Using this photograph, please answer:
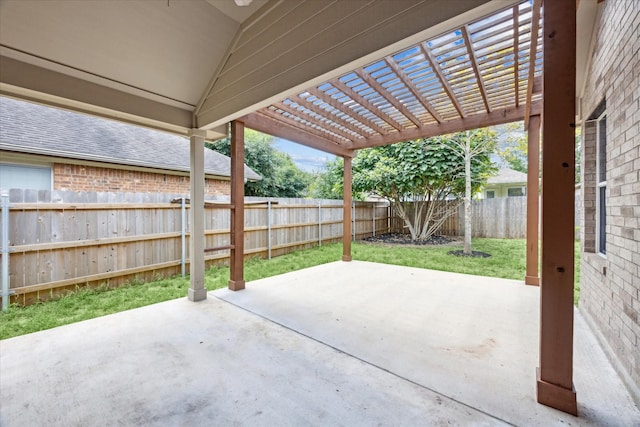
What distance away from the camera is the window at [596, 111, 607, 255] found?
8.38 feet

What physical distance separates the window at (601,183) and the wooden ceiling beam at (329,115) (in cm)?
298

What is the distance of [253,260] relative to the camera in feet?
21.4

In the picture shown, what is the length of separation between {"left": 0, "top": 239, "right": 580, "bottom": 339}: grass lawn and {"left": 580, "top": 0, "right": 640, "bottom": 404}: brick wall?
293 centimetres

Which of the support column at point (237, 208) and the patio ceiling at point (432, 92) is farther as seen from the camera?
the support column at point (237, 208)

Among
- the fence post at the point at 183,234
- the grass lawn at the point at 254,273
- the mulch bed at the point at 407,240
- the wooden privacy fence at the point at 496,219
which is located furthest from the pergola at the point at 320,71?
the wooden privacy fence at the point at 496,219

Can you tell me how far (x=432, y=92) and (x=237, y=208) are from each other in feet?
10.2

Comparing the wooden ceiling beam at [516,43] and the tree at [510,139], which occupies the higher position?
the tree at [510,139]

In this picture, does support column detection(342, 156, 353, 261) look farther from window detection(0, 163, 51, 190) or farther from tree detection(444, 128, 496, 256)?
window detection(0, 163, 51, 190)

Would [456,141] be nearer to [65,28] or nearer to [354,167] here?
[354,167]

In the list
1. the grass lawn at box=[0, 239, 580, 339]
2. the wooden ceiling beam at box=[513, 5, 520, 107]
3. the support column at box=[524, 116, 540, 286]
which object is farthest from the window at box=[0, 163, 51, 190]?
the support column at box=[524, 116, 540, 286]

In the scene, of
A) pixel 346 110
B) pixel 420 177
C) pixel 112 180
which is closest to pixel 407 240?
pixel 420 177

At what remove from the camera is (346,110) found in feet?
12.9

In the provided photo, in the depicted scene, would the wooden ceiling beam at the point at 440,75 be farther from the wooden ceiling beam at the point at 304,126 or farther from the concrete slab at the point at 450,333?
the concrete slab at the point at 450,333

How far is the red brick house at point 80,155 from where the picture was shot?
5191 millimetres
